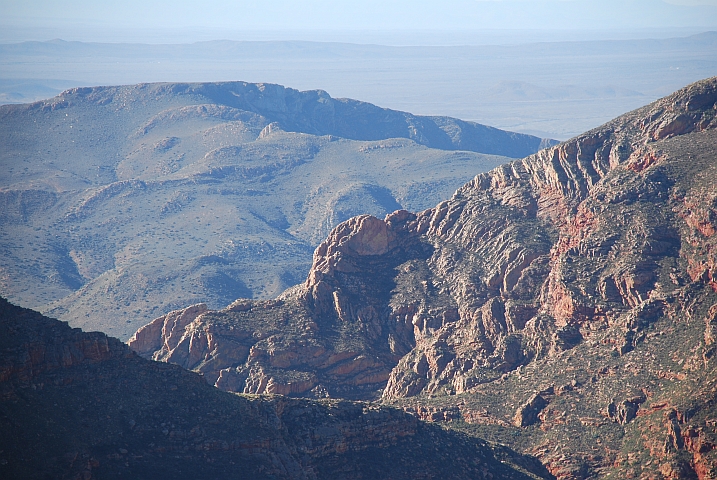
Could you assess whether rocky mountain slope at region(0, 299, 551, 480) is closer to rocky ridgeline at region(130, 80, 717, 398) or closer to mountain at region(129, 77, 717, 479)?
mountain at region(129, 77, 717, 479)

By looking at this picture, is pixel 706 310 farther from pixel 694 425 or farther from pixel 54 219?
pixel 54 219

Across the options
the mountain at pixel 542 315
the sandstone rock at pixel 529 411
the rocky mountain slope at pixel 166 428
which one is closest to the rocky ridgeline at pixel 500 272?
the mountain at pixel 542 315

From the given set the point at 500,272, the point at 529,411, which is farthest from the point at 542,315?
the point at 529,411

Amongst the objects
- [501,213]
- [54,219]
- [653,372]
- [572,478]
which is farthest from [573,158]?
[54,219]

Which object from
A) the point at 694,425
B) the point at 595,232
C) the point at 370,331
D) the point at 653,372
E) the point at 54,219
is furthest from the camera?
the point at 54,219

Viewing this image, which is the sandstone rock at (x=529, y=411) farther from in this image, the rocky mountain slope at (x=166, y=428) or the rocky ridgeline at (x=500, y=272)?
the rocky mountain slope at (x=166, y=428)
